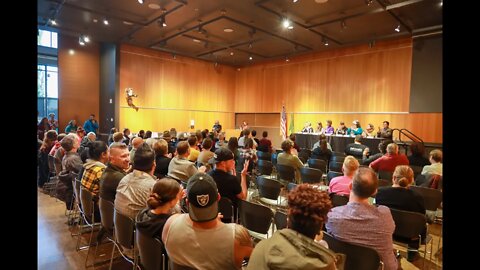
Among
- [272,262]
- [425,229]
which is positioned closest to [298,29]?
[425,229]

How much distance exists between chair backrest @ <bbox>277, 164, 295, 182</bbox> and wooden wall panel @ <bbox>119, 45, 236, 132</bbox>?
9.21m

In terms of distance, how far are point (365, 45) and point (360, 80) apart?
56.3 inches

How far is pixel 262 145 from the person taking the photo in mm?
7684

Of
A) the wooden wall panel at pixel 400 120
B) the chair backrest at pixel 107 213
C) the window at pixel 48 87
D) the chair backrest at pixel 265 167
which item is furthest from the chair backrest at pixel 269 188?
the window at pixel 48 87

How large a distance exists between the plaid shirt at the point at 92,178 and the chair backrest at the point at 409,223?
10.9 ft

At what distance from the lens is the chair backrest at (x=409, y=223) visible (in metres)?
2.70

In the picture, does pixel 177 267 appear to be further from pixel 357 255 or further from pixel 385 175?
pixel 385 175

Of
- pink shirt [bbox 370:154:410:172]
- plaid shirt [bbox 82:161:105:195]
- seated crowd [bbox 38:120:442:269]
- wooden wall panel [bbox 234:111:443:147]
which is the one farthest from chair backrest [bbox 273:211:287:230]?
wooden wall panel [bbox 234:111:443:147]

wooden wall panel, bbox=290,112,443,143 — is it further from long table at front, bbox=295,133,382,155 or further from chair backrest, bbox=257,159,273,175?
chair backrest, bbox=257,159,273,175

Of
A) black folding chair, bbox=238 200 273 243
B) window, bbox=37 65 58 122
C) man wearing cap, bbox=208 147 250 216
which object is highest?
window, bbox=37 65 58 122

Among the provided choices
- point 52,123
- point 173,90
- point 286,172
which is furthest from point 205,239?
point 173,90

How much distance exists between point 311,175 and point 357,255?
295 centimetres

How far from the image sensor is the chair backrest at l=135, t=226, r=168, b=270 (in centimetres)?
197

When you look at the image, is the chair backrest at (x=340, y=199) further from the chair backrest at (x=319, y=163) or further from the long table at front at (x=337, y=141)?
the long table at front at (x=337, y=141)
